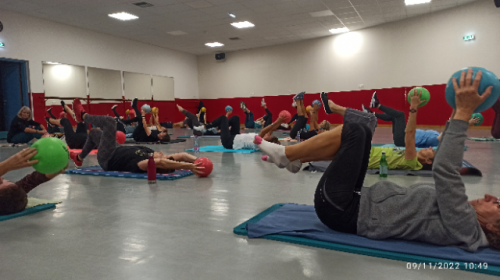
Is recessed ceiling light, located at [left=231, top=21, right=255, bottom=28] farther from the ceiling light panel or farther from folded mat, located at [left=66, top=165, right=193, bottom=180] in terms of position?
folded mat, located at [left=66, top=165, right=193, bottom=180]

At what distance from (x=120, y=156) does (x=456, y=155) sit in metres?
4.02

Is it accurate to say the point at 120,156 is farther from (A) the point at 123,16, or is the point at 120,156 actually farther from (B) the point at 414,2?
Answer: (B) the point at 414,2

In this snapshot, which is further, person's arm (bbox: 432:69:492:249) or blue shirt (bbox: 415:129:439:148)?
blue shirt (bbox: 415:129:439:148)

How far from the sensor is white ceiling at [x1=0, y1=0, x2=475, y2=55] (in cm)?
1101

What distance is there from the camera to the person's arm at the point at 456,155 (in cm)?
175

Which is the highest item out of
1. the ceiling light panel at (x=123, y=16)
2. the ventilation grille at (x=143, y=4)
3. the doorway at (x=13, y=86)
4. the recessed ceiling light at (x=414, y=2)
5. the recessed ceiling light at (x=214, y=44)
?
the recessed ceiling light at (x=414, y=2)

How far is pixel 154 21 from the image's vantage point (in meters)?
12.9

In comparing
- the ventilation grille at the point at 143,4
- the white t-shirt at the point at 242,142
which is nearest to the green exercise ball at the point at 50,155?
the white t-shirt at the point at 242,142

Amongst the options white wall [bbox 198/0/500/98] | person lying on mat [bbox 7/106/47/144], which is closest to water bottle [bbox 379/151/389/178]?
person lying on mat [bbox 7/106/47/144]

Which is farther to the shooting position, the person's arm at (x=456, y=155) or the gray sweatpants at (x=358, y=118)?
the gray sweatpants at (x=358, y=118)

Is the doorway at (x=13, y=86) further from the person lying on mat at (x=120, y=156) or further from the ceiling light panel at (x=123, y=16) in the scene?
the person lying on mat at (x=120, y=156)

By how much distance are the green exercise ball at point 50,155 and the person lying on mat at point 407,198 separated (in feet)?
5.17

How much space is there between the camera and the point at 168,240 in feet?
7.45

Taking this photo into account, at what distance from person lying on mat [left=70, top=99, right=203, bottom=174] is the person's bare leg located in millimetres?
2241
